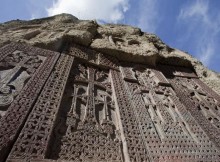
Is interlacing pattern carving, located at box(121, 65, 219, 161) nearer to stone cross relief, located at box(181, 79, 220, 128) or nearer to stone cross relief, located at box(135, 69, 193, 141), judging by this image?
stone cross relief, located at box(135, 69, 193, 141)

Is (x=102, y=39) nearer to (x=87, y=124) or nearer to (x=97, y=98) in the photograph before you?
(x=97, y=98)

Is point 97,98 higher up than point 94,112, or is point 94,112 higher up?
point 97,98

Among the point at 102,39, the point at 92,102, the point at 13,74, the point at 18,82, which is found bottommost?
the point at 92,102

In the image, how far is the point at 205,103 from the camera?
16.9 ft

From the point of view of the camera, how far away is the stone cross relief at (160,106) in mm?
3949

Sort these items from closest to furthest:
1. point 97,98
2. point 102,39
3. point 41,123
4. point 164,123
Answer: point 41,123 < point 164,123 < point 97,98 < point 102,39

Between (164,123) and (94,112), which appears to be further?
(164,123)

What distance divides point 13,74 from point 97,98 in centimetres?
135

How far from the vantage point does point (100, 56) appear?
543cm

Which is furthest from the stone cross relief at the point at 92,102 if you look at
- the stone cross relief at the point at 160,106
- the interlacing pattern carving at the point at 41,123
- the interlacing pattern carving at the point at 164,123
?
the stone cross relief at the point at 160,106

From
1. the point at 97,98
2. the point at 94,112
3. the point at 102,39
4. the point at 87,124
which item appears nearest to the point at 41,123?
the point at 87,124

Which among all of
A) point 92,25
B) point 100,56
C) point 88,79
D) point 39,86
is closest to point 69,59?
point 88,79

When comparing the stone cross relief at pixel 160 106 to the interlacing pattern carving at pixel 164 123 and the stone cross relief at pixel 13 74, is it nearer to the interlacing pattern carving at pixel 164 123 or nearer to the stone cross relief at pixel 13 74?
Result: the interlacing pattern carving at pixel 164 123

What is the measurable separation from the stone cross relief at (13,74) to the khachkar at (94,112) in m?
0.01
